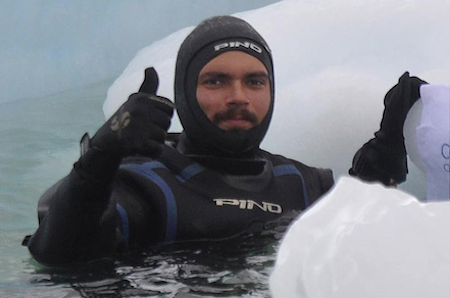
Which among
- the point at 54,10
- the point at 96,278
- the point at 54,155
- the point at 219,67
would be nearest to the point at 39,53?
the point at 54,10

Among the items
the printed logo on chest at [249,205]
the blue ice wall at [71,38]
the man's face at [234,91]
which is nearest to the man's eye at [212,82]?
the man's face at [234,91]

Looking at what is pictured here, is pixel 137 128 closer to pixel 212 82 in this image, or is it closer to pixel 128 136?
pixel 128 136

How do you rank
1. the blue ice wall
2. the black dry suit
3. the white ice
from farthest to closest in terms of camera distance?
the blue ice wall < the black dry suit < the white ice

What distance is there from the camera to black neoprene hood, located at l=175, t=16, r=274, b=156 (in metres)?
2.27

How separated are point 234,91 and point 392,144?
463 mm

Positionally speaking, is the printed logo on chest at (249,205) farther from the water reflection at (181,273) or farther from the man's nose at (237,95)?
the man's nose at (237,95)

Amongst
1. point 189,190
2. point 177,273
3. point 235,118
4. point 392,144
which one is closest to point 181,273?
point 177,273

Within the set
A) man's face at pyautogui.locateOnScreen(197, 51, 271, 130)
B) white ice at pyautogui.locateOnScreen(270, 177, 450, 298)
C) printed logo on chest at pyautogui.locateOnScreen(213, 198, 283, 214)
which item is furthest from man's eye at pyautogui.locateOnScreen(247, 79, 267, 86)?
white ice at pyautogui.locateOnScreen(270, 177, 450, 298)

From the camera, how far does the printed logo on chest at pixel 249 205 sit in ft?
7.26

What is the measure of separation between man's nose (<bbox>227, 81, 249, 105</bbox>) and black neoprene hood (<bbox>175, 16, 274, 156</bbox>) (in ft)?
0.22

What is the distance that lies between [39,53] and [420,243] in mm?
3431

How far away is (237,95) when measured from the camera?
224cm

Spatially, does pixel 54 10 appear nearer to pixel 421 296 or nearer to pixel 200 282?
pixel 200 282

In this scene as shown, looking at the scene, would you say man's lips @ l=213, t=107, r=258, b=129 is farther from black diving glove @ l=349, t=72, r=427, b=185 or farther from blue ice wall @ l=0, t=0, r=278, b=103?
blue ice wall @ l=0, t=0, r=278, b=103
